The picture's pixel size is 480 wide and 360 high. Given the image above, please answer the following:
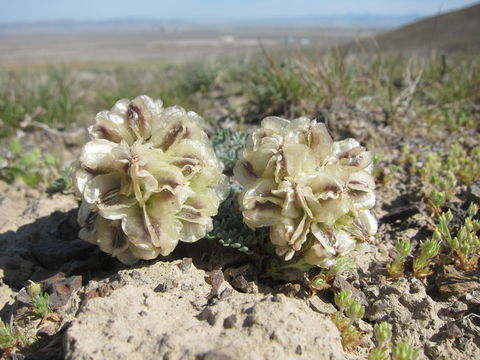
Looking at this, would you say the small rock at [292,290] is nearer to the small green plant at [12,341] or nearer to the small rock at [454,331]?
the small rock at [454,331]

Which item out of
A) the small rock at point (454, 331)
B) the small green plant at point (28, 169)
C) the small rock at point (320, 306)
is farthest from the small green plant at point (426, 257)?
the small green plant at point (28, 169)

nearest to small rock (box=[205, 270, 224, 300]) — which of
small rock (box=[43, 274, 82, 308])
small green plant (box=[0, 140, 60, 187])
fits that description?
small rock (box=[43, 274, 82, 308])

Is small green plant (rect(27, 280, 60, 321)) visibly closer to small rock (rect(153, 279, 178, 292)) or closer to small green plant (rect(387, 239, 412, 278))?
small rock (rect(153, 279, 178, 292))

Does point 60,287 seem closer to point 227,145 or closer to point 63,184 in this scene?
point 63,184

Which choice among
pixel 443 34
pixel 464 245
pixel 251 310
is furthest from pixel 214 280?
pixel 443 34

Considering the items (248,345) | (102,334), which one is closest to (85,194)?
(102,334)

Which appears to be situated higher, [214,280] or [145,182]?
[145,182]
